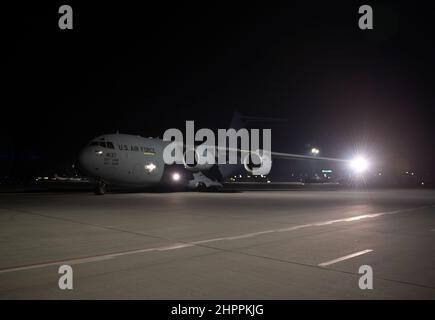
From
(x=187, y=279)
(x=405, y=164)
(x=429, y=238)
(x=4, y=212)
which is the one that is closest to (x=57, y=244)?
(x=187, y=279)

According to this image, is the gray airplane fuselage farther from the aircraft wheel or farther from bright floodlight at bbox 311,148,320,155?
bright floodlight at bbox 311,148,320,155

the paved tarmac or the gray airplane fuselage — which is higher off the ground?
the gray airplane fuselage

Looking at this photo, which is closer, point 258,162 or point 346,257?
point 346,257

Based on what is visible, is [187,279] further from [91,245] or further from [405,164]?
[405,164]

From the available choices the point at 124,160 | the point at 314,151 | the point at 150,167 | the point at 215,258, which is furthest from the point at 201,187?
the point at 314,151

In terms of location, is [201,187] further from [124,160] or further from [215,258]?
[215,258]

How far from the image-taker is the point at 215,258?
7184mm

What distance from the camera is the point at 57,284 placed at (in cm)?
546

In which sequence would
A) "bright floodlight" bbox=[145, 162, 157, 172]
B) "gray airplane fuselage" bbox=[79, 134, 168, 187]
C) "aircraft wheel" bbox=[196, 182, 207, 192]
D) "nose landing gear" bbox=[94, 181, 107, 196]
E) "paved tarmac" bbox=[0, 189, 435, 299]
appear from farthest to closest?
1. "aircraft wheel" bbox=[196, 182, 207, 192]
2. "bright floodlight" bbox=[145, 162, 157, 172]
3. "nose landing gear" bbox=[94, 181, 107, 196]
4. "gray airplane fuselage" bbox=[79, 134, 168, 187]
5. "paved tarmac" bbox=[0, 189, 435, 299]

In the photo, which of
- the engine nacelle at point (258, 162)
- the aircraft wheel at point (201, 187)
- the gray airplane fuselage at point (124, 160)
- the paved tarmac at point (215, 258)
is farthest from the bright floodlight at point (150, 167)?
the paved tarmac at point (215, 258)

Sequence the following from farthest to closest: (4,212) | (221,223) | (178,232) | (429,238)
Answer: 1. (4,212)
2. (221,223)
3. (178,232)
4. (429,238)

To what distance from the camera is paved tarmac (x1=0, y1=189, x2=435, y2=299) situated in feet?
17.2

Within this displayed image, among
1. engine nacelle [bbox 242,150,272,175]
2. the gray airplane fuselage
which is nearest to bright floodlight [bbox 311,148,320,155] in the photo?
engine nacelle [bbox 242,150,272,175]
